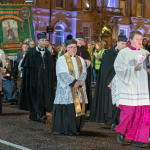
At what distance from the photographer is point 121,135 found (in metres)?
6.84

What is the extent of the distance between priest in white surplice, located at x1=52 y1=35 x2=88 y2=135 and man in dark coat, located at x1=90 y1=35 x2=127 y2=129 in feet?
2.60

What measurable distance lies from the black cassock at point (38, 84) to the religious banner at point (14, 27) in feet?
8.05

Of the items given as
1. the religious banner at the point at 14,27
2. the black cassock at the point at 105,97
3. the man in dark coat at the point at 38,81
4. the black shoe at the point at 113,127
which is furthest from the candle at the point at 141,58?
the religious banner at the point at 14,27

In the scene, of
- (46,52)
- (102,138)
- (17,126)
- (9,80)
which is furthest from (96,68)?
(102,138)

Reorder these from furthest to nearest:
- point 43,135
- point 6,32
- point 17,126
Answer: point 6,32 < point 17,126 < point 43,135

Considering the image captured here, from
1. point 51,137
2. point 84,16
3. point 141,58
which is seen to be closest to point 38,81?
point 51,137

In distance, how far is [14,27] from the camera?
12.0m

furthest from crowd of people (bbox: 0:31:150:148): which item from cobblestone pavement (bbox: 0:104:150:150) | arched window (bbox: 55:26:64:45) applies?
arched window (bbox: 55:26:64:45)

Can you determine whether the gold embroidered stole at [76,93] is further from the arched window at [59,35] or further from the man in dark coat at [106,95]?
the arched window at [59,35]

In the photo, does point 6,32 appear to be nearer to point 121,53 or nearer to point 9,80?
point 9,80

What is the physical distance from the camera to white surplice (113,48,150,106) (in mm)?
6672

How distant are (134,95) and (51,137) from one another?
72.0 inches

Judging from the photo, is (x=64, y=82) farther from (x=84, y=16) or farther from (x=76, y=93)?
(x=84, y=16)

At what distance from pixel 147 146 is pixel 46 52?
12.9 ft
